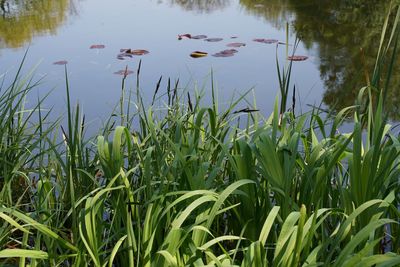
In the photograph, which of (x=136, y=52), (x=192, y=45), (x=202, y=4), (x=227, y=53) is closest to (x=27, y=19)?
(x=202, y=4)

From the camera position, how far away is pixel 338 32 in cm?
508

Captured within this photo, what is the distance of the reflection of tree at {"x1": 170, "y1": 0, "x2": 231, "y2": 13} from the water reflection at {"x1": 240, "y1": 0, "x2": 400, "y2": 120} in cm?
37

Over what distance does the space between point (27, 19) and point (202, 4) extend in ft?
7.26

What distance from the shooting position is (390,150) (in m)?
1.45

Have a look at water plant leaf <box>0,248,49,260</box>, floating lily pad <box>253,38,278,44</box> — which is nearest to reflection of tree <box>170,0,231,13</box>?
floating lily pad <box>253,38,278,44</box>

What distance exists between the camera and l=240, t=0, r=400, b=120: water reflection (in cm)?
373

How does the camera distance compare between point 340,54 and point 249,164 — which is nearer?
point 249,164

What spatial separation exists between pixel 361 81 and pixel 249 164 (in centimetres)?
247

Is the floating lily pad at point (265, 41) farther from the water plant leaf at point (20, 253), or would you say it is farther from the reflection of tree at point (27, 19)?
the water plant leaf at point (20, 253)

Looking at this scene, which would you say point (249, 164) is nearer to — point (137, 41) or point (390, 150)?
point (390, 150)

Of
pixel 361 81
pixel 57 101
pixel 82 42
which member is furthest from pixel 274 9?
pixel 57 101

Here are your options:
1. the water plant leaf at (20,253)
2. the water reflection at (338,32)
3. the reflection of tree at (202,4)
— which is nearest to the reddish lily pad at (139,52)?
the water reflection at (338,32)

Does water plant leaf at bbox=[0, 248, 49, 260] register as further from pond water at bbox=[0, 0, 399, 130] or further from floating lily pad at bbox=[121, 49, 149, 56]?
floating lily pad at bbox=[121, 49, 149, 56]

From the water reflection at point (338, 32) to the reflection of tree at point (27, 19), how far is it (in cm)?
234
